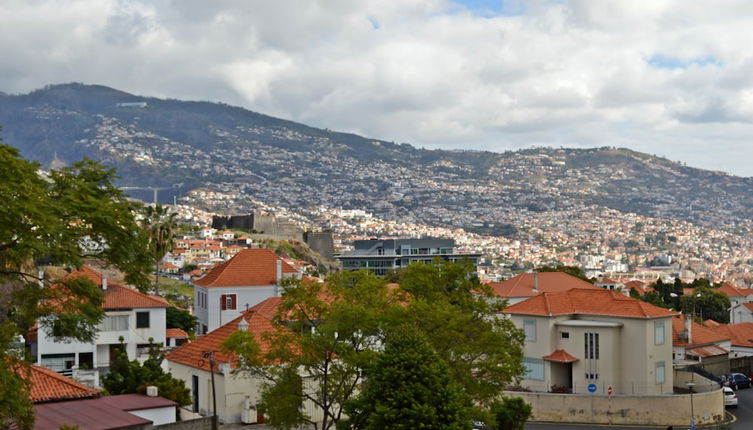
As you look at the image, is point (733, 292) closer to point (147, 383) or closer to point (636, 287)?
point (636, 287)

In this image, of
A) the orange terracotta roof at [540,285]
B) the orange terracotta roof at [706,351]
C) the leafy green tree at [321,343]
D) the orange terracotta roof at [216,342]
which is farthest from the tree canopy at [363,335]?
the orange terracotta roof at [540,285]

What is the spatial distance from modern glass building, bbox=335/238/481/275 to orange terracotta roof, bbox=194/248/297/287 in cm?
9977

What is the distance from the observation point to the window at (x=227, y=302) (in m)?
53.2

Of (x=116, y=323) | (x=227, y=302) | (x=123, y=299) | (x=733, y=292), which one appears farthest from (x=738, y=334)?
(x=733, y=292)

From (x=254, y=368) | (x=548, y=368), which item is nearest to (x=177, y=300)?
(x=548, y=368)

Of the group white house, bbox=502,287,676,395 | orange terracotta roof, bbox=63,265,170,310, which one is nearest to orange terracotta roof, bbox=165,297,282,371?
orange terracotta roof, bbox=63,265,170,310

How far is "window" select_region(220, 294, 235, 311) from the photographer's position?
174ft

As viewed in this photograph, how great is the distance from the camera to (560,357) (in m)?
46.3

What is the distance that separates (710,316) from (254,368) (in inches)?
3163

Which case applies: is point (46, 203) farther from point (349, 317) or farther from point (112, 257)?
point (349, 317)

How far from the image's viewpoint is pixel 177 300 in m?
81.5

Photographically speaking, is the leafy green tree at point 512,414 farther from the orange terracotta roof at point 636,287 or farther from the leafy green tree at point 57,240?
the orange terracotta roof at point 636,287

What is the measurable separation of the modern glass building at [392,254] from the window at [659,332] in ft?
358

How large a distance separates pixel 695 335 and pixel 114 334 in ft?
124
